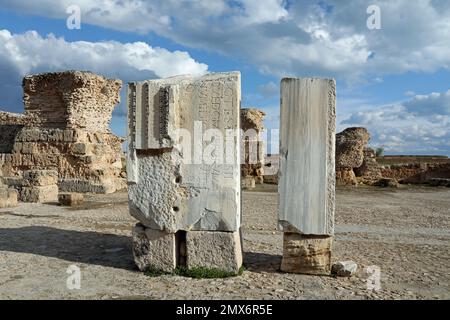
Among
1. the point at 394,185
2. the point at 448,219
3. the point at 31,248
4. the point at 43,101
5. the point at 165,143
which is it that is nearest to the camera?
the point at 165,143

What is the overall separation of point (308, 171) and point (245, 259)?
5.38 feet

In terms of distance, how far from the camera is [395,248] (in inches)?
253

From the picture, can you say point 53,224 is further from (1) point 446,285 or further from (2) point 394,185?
(2) point 394,185

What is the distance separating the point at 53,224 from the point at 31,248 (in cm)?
207

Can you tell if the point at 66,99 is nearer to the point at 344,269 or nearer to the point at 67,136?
the point at 67,136

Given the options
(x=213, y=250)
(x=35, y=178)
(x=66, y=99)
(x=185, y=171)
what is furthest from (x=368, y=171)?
(x=185, y=171)

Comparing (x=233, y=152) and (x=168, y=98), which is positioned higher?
(x=168, y=98)

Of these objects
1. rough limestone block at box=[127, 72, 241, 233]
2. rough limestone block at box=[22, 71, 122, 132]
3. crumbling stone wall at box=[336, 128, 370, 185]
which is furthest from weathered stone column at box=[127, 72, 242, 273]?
crumbling stone wall at box=[336, 128, 370, 185]

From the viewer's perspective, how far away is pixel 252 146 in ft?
67.8

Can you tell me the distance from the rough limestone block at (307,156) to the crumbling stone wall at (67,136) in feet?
33.6

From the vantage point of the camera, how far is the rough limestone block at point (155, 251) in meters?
5.00

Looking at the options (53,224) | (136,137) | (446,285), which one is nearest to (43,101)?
(53,224)

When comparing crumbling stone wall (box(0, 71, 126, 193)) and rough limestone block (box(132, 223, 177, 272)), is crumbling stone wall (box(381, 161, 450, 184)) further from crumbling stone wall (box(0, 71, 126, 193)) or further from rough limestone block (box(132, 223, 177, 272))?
rough limestone block (box(132, 223, 177, 272))

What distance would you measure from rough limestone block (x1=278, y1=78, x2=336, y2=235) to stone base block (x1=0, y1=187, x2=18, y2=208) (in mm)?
8361
